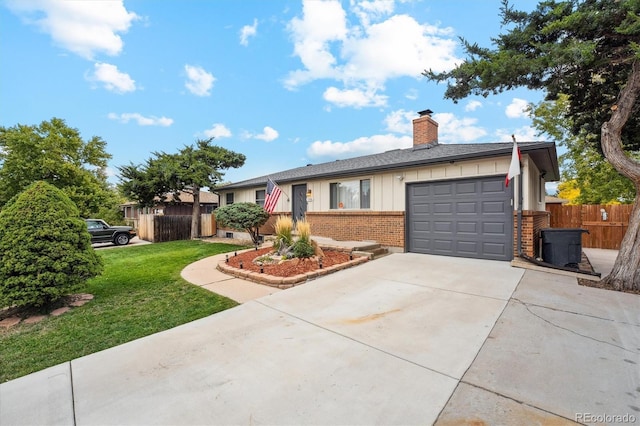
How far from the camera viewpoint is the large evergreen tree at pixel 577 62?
14.7 feet

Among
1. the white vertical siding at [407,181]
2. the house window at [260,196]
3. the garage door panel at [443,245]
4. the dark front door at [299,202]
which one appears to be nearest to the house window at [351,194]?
the white vertical siding at [407,181]

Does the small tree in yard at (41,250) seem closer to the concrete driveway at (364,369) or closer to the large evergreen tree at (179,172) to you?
the concrete driveway at (364,369)

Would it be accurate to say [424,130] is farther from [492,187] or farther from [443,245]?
[443,245]

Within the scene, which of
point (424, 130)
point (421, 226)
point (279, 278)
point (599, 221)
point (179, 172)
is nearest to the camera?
point (279, 278)

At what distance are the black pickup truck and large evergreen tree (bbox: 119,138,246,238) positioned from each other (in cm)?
176

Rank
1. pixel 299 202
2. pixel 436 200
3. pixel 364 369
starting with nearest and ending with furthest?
pixel 364 369, pixel 436 200, pixel 299 202

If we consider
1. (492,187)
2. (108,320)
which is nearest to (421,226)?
(492,187)

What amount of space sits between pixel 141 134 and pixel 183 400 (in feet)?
57.6

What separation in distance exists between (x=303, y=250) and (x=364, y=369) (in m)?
4.34

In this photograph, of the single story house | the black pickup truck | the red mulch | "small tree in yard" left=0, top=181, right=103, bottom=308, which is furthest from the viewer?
the black pickup truck

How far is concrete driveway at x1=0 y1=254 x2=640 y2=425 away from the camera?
1873mm

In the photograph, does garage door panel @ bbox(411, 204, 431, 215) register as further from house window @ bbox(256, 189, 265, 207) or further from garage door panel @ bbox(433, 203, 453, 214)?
house window @ bbox(256, 189, 265, 207)

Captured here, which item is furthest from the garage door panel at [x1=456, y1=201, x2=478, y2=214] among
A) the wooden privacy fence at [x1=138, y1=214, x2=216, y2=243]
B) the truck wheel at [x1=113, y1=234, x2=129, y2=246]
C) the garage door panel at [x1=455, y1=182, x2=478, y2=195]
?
the truck wheel at [x1=113, y1=234, x2=129, y2=246]

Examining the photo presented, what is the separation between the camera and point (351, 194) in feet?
32.0
